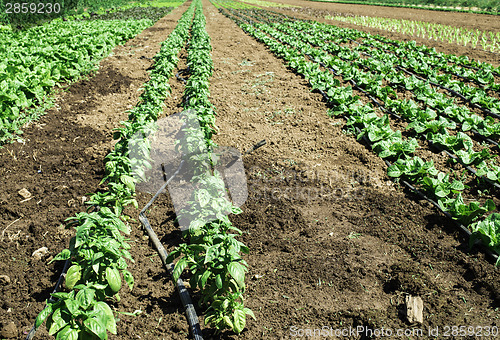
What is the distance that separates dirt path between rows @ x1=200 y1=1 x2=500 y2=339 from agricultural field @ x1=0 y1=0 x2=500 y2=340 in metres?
0.02

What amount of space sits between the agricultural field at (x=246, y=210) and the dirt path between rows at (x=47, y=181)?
25 millimetres

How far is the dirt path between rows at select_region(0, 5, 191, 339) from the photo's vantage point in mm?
3191

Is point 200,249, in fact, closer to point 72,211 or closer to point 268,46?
point 72,211

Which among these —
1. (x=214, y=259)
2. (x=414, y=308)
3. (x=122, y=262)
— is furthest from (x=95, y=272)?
(x=414, y=308)

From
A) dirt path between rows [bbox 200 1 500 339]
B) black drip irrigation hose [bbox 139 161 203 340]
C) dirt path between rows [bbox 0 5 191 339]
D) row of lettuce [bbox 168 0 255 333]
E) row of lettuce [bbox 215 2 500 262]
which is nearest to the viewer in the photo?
row of lettuce [bbox 168 0 255 333]

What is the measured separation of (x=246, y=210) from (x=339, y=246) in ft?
4.31

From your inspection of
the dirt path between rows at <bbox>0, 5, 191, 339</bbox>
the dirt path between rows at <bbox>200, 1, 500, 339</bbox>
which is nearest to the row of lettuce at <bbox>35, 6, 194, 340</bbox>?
the dirt path between rows at <bbox>0, 5, 191, 339</bbox>

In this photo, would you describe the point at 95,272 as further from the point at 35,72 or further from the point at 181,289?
the point at 35,72

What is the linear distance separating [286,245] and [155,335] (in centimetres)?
170

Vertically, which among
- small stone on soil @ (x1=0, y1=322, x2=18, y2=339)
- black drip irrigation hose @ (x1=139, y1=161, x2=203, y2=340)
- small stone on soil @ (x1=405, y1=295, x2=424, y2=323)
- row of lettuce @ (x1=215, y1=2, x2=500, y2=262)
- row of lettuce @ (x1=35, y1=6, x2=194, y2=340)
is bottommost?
small stone on soil @ (x1=0, y1=322, x2=18, y2=339)

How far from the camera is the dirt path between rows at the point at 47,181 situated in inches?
126

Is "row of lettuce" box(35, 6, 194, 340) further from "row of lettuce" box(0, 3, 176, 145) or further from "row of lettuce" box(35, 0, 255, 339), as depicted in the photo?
"row of lettuce" box(0, 3, 176, 145)

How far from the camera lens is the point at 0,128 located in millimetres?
5770

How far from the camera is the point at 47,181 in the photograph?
4844 millimetres
